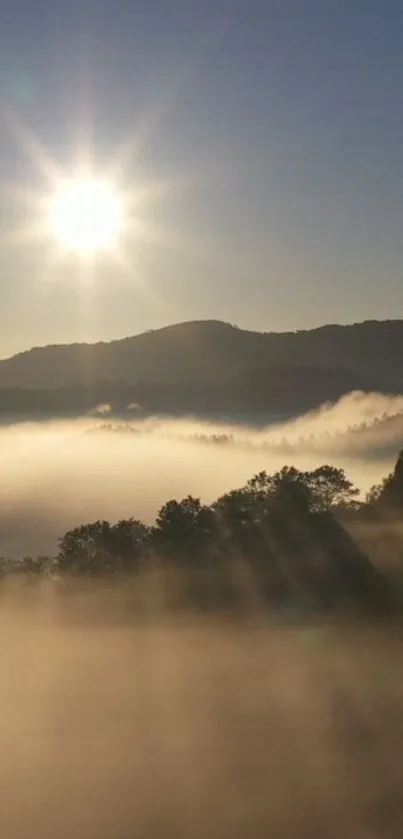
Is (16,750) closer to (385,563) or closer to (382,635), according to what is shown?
(382,635)

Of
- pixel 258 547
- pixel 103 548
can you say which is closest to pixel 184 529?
pixel 103 548

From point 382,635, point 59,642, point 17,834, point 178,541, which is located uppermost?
point 178,541

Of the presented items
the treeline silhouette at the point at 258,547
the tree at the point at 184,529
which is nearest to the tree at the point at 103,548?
the treeline silhouette at the point at 258,547

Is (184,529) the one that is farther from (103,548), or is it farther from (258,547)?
(258,547)

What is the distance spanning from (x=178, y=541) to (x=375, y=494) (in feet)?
51.9

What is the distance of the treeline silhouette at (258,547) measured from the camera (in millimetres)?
39281

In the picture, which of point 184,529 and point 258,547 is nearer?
point 258,547

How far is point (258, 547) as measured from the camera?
4972 cm

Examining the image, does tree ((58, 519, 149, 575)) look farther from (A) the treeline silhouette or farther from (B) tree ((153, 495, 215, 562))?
(B) tree ((153, 495, 215, 562))

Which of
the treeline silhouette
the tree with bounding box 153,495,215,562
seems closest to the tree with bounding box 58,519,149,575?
the treeline silhouette

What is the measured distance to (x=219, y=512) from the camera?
65375mm

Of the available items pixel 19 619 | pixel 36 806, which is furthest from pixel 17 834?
pixel 19 619

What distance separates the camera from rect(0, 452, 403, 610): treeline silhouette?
129ft

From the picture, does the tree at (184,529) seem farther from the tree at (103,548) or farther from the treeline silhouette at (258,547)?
the tree at (103,548)
